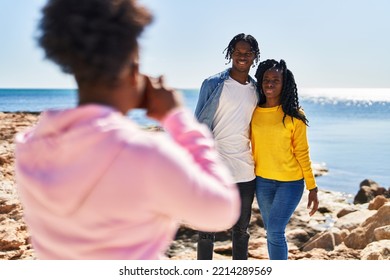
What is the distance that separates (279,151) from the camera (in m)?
2.96

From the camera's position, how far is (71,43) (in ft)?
2.84

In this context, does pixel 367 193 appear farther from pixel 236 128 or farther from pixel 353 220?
pixel 236 128

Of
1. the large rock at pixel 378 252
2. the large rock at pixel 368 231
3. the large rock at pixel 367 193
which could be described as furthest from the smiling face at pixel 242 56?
the large rock at pixel 367 193

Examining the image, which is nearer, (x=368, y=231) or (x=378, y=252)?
(x=378, y=252)

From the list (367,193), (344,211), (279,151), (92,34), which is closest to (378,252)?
(279,151)

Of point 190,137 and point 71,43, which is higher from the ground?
point 71,43

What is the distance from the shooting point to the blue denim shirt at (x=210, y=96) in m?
3.03

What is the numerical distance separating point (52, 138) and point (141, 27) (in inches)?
8.9

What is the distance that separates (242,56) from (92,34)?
223 cm

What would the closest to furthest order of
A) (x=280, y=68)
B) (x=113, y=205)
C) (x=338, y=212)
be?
(x=113, y=205), (x=280, y=68), (x=338, y=212)

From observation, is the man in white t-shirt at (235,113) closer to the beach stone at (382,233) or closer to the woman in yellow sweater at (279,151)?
the woman in yellow sweater at (279,151)
